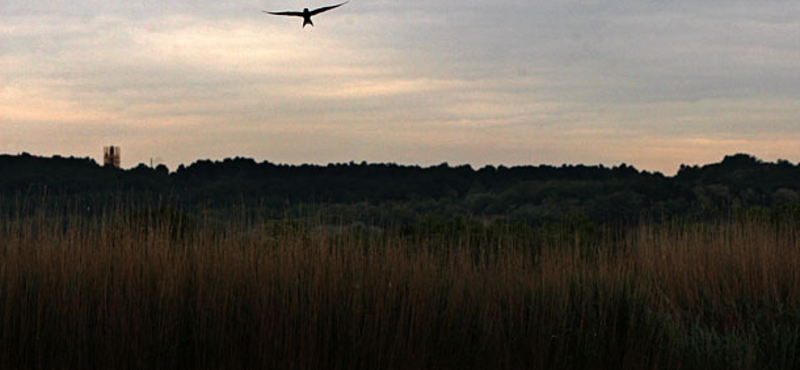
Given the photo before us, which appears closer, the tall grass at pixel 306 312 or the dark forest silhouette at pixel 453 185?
the tall grass at pixel 306 312

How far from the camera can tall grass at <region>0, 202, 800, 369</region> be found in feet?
A: 21.1

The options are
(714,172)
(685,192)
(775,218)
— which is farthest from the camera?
(714,172)

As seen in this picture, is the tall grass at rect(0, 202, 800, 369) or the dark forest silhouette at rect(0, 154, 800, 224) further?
the dark forest silhouette at rect(0, 154, 800, 224)

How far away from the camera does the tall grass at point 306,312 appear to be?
643cm

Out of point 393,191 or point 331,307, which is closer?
point 331,307

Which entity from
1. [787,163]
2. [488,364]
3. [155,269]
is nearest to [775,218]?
[488,364]

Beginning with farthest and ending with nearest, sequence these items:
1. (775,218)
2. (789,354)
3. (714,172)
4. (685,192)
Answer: (714,172) < (685,192) < (775,218) < (789,354)

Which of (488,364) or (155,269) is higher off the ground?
(155,269)

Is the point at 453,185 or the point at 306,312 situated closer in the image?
the point at 306,312

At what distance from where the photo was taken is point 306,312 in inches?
260

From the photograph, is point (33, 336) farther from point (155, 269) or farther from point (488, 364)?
point (488, 364)

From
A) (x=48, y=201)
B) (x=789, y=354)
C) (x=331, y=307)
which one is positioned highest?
(x=48, y=201)

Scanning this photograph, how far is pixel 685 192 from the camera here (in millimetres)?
59875

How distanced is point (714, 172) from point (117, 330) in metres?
62.8
